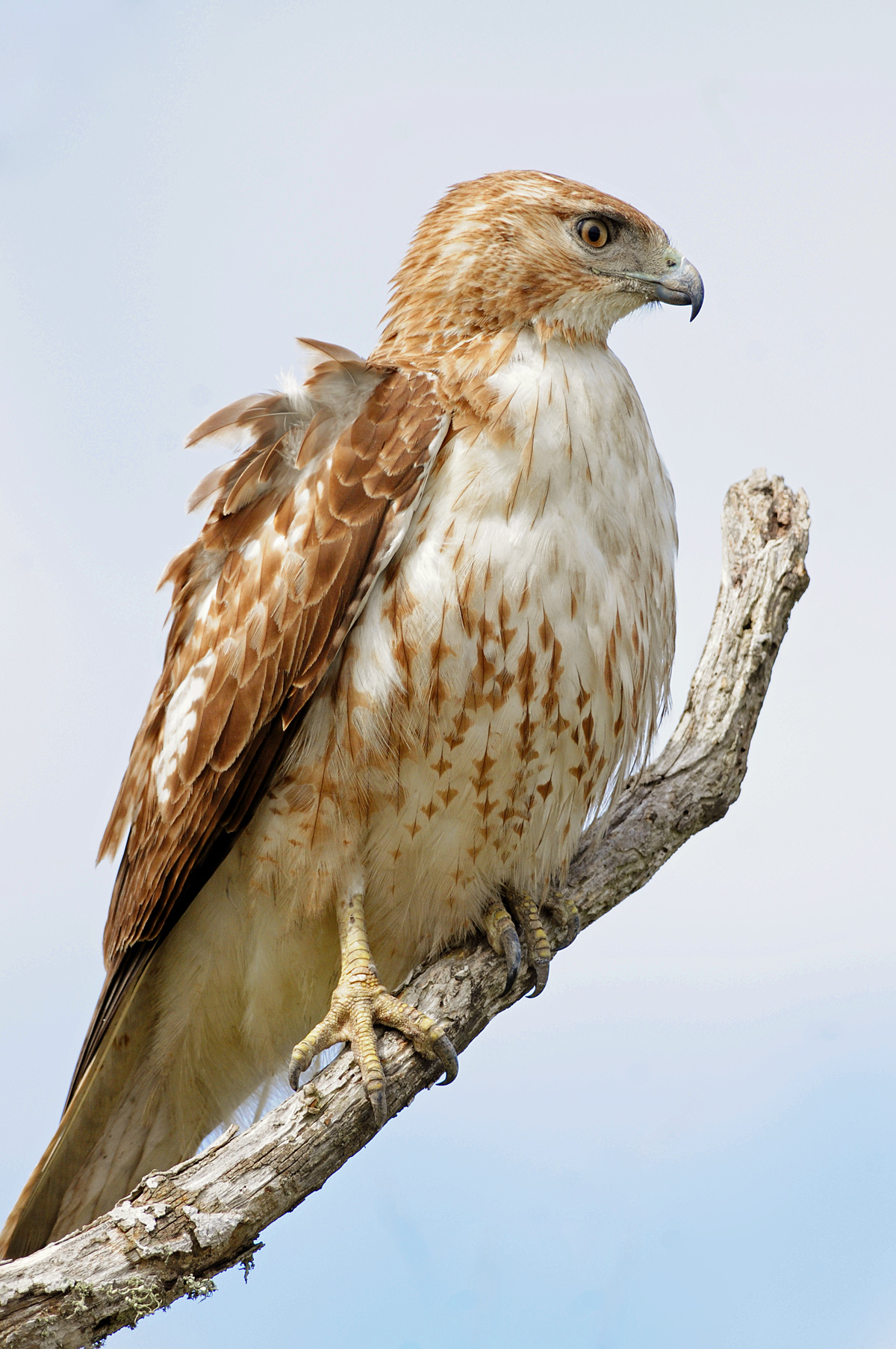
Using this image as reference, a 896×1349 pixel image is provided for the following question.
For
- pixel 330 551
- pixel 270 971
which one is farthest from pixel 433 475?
pixel 270 971

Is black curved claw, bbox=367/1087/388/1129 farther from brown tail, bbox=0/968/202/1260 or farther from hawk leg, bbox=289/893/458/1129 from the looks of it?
brown tail, bbox=0/968/202/1260

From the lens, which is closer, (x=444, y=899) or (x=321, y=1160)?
(x=321, y=1160)

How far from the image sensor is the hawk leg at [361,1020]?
3756 millimetres

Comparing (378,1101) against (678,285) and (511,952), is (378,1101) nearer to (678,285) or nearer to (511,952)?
(511,952)

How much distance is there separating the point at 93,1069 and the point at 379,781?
4.88 ft

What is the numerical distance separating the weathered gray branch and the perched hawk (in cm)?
14

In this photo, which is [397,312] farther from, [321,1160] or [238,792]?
[321,1160]

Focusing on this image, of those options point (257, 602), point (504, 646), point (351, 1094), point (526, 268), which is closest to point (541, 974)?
point (351, 1094)

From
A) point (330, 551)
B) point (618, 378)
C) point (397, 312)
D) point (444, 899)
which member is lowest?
point (444, 899)

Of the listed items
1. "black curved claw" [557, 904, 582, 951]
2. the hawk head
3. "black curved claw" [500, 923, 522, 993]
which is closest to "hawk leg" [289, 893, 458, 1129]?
"black curved claw" [500, 923, 522, 993]

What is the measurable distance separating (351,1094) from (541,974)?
2.90 feet

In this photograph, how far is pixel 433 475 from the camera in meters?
3.79

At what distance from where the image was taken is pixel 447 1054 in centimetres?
382

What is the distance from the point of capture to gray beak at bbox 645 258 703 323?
4336 mm
